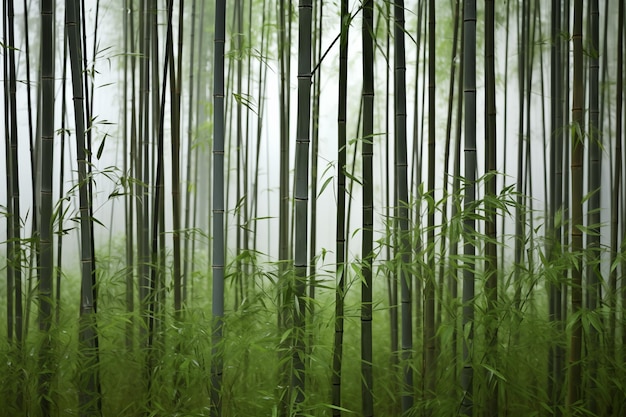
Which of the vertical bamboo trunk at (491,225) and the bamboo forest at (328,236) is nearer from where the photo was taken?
the bamboo forest at (328,236)

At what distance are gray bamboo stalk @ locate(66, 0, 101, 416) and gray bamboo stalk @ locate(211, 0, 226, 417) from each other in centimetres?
43

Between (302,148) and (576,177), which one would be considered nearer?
(302,148)

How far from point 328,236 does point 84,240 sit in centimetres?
211

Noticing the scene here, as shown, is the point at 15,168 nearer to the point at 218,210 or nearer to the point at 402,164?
the point at 218,210

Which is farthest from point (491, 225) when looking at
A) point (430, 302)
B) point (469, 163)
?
point (430, 302)

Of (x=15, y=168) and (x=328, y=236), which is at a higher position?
(x=15, y=168)

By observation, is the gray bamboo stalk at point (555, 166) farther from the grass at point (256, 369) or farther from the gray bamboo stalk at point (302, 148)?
the gray bamboo stalk at point (302, 148)

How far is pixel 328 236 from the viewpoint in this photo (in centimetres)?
404

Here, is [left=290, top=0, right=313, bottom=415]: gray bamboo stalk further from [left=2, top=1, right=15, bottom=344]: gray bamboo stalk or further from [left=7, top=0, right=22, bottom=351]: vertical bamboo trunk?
[left=2, top=1, right=15, bottom=344]: gray bamboo stalk

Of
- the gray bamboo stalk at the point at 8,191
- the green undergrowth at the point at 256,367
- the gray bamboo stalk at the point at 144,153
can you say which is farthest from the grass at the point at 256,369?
the gray bamboo stalk at the point at 144,153

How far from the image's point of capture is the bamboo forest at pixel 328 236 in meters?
2.03

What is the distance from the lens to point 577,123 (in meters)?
2.10

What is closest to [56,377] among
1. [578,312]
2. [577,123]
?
[578,312]

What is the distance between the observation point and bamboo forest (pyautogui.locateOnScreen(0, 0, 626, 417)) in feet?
6.65
